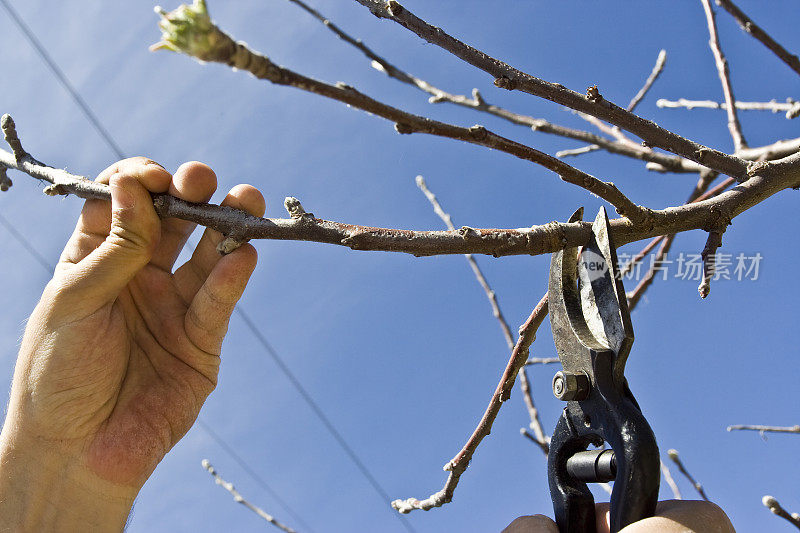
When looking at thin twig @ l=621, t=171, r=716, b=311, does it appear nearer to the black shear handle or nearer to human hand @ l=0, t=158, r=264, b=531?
the black shear handle

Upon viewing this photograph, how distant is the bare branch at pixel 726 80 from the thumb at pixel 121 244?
6.50 ft

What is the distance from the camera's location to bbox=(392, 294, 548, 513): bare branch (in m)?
1.78

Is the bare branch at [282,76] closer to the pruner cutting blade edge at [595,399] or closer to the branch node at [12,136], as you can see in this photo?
the pruner cutting blade edge at [595,399]

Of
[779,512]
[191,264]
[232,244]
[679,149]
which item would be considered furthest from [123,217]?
[779,512]

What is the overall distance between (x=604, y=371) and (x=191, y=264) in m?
1.29

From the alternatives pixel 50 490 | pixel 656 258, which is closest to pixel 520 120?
pixel 656 258

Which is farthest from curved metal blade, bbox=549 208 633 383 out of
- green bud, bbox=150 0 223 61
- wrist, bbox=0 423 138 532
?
wrist, bbox=0 423 138 532

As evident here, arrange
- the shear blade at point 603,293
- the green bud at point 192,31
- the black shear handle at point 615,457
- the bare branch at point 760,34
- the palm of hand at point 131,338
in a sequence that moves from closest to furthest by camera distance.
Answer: the green bud at point 192,31 < the black shear handle at point 615,457 < the shear blade at point 603,293 < the palm of hand at point 131,338 < the bare branch at point 760,34

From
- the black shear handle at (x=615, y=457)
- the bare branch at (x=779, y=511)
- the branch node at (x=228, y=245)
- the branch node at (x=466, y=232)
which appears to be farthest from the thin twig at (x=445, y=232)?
the bare branch at (x=779, y=511)

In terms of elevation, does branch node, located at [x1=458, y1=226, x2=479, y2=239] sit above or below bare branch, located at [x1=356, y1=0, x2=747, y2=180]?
below

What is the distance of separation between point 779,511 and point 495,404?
95cm

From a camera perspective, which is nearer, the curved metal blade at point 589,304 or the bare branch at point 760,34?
the curved metal blade at point 589,304

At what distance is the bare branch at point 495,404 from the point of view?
5.83 ft

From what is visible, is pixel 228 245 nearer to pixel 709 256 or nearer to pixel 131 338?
pixel 131 338
